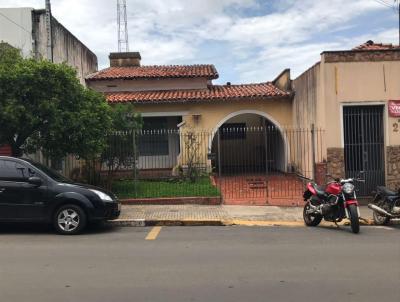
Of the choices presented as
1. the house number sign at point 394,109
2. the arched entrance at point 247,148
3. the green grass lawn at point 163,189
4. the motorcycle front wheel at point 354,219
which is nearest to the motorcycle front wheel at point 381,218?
the motorcycle front wheel at point 354,219

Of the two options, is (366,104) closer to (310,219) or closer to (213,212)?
(310,219)

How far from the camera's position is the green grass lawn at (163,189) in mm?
14610

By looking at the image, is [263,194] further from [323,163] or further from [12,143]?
[12,143]

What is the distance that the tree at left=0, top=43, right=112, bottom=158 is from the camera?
11648 millimetres

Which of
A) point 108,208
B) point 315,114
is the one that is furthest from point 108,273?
point 315,114

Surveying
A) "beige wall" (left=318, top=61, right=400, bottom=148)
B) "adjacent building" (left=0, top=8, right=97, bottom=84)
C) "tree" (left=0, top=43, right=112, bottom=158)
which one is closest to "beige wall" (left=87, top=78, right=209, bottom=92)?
"adjacent building" (left=0, top=8, right=97, bottom=84)

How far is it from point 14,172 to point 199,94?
11.4 metres

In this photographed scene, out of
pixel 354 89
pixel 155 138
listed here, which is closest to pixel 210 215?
pixel 354 89

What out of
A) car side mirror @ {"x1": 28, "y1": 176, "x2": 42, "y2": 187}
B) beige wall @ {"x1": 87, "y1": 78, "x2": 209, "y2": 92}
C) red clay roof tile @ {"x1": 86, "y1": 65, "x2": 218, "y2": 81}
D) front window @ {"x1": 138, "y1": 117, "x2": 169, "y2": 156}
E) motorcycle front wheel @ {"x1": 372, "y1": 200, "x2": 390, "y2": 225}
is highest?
red clay roof tile @ {"x1": 86, "y1": 65, "x2": 218, "y2": 81}

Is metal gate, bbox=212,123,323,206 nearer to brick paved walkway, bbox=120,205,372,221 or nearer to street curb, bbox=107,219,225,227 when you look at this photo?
brick paved walkway, bbox=120,205,372,221

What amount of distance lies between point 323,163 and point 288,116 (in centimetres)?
607

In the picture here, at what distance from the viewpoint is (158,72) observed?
892 inches

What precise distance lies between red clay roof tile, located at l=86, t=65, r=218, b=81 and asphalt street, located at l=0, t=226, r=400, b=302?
1213cm

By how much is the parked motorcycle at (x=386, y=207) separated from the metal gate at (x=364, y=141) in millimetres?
3409
